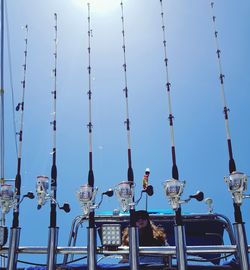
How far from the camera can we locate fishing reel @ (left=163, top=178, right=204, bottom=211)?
3116 mm

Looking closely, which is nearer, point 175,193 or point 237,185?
point 237,185

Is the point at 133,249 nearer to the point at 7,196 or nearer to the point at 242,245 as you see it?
the point at 242,245

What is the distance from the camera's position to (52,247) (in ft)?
10.7

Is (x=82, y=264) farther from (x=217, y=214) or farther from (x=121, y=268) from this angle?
(x=217, y=214)

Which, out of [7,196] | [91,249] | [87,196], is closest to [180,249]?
[91,249]

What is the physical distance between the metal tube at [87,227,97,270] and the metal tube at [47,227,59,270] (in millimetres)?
315

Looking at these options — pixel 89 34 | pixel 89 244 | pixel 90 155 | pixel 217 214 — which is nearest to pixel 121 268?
pixel 89 244

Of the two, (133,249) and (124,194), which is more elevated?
(124,194)

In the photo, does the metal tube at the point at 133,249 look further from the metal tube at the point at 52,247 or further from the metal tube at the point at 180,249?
the metal tube at the point at 52,247

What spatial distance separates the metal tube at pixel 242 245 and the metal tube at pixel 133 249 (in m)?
0.80

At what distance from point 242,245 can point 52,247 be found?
157 cm

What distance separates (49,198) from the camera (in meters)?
3.41

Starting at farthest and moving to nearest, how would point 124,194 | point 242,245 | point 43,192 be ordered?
1. point 43,192
2. point 124,194
3. point 242,245

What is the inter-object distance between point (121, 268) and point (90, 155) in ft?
4.13
